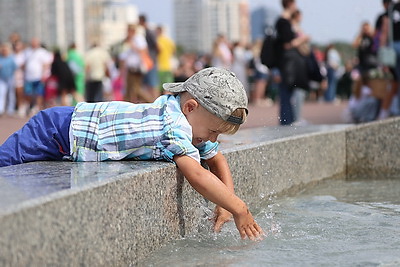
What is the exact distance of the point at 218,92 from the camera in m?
3.54

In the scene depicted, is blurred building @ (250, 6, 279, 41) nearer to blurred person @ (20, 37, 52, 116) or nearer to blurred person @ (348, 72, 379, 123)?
blurred person @ (348, 72, 379, 123)

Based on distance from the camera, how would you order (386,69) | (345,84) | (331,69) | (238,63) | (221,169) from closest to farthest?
(221,169) → (386,69) → (238,63) → (331,69) → (345,84)

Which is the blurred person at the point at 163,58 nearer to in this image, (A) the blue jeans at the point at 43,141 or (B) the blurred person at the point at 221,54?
(B) the blurred person at the point at 221,54

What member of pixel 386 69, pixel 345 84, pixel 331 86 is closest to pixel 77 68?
pixel 386 69

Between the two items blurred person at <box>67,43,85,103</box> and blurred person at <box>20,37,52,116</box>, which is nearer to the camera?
blurred person at <box>20,37,52,116</box>

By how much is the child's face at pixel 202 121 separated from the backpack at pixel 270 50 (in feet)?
21.8

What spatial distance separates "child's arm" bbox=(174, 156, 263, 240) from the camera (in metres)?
3.41

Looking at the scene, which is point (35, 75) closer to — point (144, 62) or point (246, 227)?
point (144, 62)

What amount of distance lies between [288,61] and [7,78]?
30.9 ft

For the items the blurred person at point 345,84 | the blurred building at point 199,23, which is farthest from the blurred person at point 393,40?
the blurred building at point 199,23

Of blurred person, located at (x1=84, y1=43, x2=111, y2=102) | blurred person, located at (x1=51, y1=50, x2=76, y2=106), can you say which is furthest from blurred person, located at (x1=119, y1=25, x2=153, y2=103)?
blurred person, located at (x1=84, y1=43, x2=111, y2=102)

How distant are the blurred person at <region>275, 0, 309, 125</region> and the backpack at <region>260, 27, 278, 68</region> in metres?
0.05

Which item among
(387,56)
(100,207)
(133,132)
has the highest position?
(133,132)

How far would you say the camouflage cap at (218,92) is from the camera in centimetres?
353
